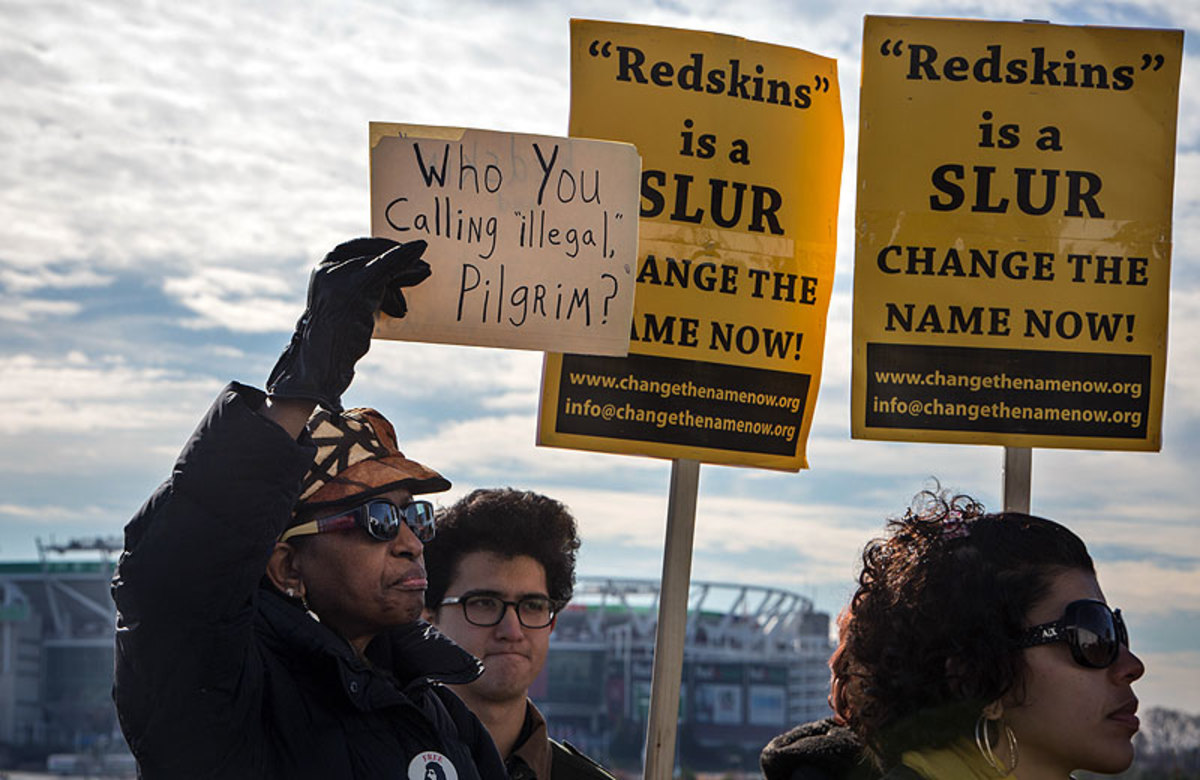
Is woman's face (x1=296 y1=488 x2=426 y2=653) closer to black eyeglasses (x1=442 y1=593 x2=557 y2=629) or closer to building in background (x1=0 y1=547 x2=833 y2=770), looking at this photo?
black eyeglasses (x1=442 y1=593 x2=557 y2=629)

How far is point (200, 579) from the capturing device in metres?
2.05

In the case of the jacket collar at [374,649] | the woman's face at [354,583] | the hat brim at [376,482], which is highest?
the hat brim at [376,482]

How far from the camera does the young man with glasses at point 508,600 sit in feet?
10.7

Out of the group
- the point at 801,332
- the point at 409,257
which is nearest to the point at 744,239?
the point at 801,332

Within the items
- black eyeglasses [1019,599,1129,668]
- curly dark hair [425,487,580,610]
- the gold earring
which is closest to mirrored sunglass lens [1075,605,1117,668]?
black eyeglasses [1019,599,1129,668]

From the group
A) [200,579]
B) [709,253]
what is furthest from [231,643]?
[709,253]

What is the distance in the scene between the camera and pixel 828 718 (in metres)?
2.87

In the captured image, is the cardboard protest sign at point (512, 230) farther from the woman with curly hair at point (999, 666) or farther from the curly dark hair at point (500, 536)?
the woman with curly hair at point (999, 666)

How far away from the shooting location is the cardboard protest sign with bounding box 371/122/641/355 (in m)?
3.47

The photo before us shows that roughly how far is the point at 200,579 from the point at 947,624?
1144 mm

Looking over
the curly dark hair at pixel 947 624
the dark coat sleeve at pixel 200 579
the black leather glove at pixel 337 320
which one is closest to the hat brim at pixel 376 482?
the black leather glove at pixel 337 320

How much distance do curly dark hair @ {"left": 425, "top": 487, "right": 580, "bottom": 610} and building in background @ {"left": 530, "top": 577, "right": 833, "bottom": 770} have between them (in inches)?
3509

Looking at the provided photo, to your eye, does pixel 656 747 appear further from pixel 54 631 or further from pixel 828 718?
pixel 54 631

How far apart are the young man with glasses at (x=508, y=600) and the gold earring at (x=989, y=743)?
1.10 metres
